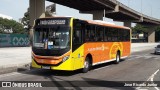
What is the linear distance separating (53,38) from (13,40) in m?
30.5

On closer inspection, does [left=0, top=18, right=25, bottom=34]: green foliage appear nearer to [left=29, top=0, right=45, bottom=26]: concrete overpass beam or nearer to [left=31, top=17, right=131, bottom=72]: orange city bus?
[left=29, top=0, right=45, bottom=26]: concrete overpass beam

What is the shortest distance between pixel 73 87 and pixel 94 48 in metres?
6.89

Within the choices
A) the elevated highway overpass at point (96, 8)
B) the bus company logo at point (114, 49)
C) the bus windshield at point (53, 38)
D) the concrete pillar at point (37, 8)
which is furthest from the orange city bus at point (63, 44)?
the elevated highway overpass at point (96, 8)

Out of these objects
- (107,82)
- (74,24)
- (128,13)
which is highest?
(128,13)

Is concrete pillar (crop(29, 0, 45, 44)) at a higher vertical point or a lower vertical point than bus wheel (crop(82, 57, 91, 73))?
higher

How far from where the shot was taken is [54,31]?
15266 mm

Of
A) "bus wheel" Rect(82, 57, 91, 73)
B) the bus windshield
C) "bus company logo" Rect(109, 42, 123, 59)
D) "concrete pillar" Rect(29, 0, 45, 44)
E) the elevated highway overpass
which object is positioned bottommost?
"bus wheel" Rect(82, 57, 91, 73)

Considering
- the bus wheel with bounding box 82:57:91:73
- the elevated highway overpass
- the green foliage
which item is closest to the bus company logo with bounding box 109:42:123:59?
the bus wheel with bounding box 82:57:91:73

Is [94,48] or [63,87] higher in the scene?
[94,48]

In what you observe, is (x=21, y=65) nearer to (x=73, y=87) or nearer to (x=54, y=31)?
(x=54, y=31)

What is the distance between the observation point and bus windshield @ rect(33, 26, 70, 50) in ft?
49.1

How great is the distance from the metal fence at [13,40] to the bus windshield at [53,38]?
2758 cm

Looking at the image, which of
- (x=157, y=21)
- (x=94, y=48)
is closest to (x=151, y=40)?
(x=157, y=21)

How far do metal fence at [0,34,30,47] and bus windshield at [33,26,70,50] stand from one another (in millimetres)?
27579
